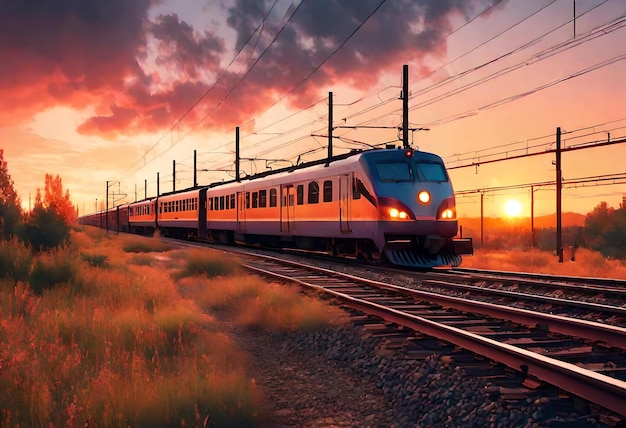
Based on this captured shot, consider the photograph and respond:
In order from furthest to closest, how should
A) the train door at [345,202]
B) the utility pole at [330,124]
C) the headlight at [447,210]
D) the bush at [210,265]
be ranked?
the utility pole at [330,124]
the train door at [345,202]
the headlight at [447,210]
the bush at [210,265]

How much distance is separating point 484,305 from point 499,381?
138 inches

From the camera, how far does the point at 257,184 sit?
26078mm

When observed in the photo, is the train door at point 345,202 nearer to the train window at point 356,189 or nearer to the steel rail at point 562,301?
the train window at point 356,189

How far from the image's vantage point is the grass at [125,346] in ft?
15.8

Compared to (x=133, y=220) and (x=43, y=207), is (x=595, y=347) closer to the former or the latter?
(x=43, y=207)

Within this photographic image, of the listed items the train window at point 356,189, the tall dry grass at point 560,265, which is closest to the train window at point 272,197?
the train window at point 356,189

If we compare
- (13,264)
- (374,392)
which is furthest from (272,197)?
→ (374,392)

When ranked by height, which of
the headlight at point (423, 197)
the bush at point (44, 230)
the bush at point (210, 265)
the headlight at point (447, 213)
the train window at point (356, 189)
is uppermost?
the train window at point (356, 189)

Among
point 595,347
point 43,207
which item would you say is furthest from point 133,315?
point 43,207

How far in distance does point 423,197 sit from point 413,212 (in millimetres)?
669

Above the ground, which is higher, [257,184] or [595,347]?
[257,184]

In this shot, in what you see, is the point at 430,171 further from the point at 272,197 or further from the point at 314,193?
the point at 272,197

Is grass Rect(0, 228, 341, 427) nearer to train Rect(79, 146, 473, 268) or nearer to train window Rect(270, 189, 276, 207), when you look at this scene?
train Rect(79, 146, 473, 268)

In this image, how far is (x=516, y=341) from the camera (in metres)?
6.99
